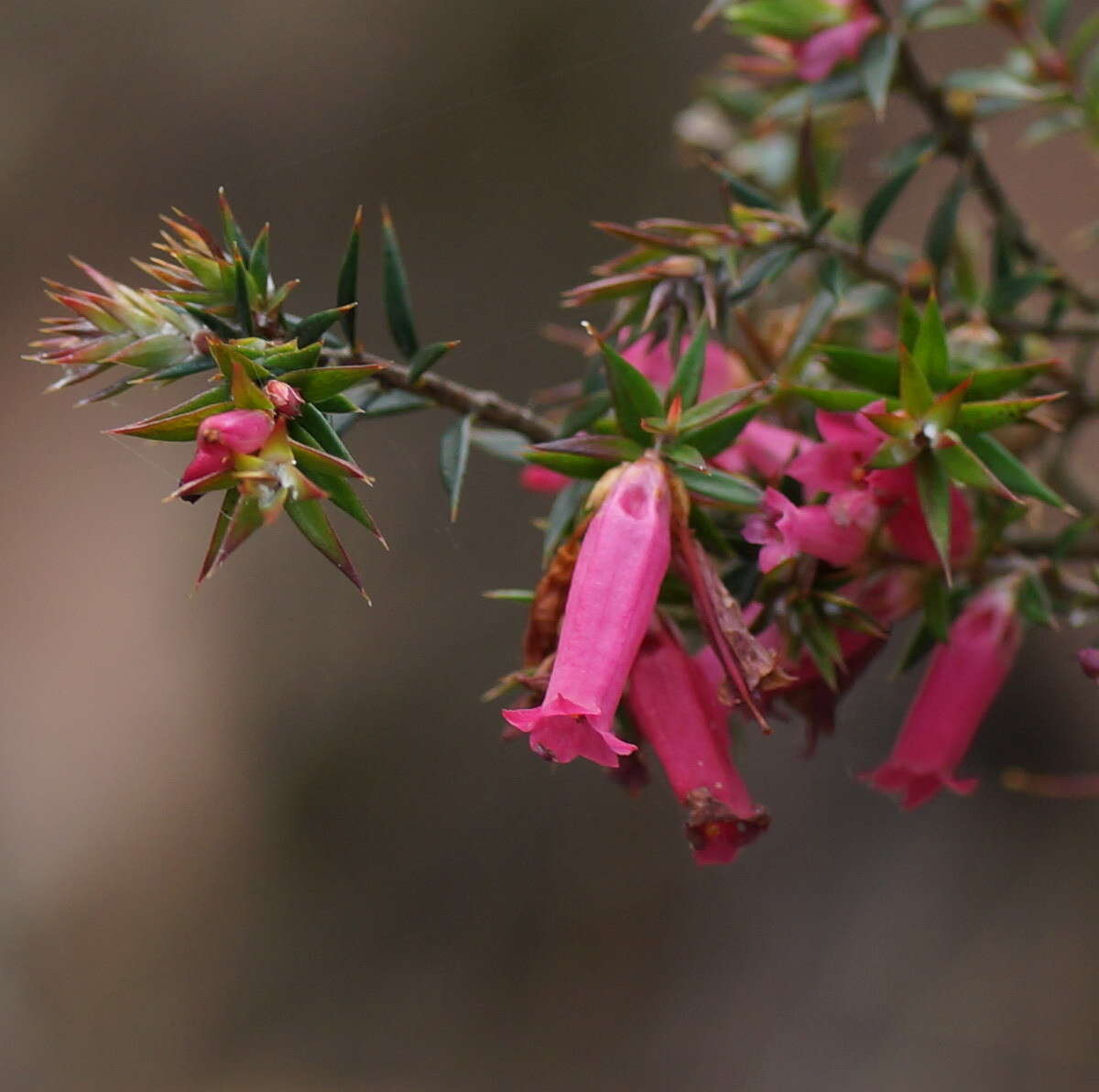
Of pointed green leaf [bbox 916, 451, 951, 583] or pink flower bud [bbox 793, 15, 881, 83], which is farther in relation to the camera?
pink flower bud [bbox 793, 15, 881, 83]

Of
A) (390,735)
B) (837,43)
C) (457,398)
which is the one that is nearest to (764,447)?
(457,398)

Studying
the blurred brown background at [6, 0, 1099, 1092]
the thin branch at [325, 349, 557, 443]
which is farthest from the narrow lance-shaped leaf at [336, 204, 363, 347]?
the blurred brown background at [6, 0, 1099, 1092]

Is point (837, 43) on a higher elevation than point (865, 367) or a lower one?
higher

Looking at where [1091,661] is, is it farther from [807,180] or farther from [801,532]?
[807,180]

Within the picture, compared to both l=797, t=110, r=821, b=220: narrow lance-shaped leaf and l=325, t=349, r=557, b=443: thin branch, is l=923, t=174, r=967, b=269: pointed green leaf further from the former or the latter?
l=325, t=349, r=557, b=443: thin branch

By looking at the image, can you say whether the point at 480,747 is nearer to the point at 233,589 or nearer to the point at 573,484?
the point at 233,589

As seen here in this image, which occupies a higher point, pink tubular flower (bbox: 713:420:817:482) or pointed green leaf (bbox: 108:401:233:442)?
pointed green leaf (bbox: 108:401:233:442)

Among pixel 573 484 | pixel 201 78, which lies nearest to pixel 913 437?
pixel 573 484
